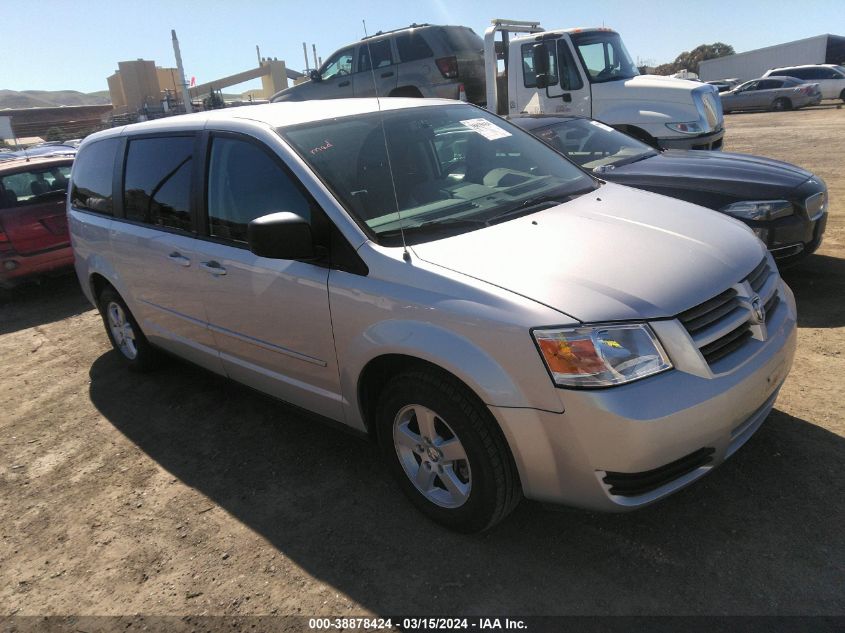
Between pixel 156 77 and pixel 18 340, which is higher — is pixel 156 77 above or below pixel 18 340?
above

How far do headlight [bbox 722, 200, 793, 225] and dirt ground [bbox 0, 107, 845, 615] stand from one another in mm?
948

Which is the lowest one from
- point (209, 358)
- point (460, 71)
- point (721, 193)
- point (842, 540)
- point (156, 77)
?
point (842, 540)

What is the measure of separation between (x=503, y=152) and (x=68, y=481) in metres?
3.13

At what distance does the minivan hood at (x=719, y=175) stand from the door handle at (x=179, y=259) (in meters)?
3.54

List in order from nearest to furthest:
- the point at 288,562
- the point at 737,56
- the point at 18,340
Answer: the point at 288,562
the point at 18,340
the point at 737,56

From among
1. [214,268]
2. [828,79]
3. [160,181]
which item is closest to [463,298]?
[214,268]

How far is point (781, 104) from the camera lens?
91.1 feet

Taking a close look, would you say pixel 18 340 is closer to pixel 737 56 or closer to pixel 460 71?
pixel 460 71

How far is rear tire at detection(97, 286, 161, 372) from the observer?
479cm

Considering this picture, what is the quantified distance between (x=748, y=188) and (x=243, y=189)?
3.78 m

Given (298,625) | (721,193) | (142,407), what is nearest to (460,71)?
(721,193)

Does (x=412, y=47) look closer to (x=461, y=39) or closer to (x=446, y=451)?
(x=461, y=39)

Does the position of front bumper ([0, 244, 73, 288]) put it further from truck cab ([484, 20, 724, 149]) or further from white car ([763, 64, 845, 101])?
white car ([763, 64, 845, 101])

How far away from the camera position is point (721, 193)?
16.2 feet
